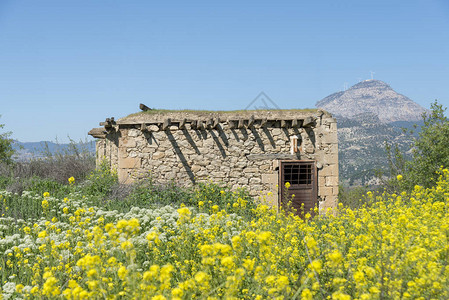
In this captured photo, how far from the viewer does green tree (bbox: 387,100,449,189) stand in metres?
13.6

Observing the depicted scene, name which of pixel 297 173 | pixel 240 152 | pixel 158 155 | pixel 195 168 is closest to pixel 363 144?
pixel 297 173

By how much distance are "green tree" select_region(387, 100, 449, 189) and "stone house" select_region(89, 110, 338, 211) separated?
5299 mm

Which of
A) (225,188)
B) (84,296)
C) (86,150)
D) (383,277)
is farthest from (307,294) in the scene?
(86,150)

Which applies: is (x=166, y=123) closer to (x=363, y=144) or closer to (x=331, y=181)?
(x=331, y=181)

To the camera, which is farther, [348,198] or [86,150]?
[348,198]

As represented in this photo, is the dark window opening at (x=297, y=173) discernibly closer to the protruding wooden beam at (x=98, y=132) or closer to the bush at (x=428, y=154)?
the bush at (x=428, y=154)

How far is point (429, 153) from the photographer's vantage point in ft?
46.1

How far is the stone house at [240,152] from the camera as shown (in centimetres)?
1052

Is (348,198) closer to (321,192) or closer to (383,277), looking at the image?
(321,192)

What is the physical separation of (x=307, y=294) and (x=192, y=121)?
841 cm

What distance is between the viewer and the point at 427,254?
134 inches

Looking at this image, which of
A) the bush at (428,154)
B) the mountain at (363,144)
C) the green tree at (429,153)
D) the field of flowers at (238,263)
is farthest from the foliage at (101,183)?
the mountain at (363,144)

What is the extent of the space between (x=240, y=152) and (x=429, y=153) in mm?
8432

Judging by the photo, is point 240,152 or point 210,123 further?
point 240,152
